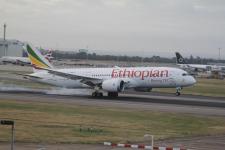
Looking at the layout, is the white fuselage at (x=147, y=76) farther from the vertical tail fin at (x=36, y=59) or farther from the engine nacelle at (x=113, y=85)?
the vertical tail fin at (x=36, y=59)

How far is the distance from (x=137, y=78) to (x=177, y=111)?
14.8 meters

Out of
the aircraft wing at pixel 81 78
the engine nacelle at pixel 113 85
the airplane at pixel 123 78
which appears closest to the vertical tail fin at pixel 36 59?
the airplane at pixel 123 78

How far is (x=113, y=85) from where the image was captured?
53375 millimetres

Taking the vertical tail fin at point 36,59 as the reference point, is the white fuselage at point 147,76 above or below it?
below

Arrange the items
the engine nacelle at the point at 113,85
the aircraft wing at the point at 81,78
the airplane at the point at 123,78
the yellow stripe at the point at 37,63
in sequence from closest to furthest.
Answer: the engine nacelle at the point at 113,85 < the airplane at the point at 123,78 < the aircraft wing at the point at 81,78 < the yellow stripe at the point at 37,63

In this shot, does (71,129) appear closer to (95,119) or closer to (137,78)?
(95,119)

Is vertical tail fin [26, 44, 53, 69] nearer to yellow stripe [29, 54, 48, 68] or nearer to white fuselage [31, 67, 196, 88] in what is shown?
yellow stripe [29, 54, 48, 68]

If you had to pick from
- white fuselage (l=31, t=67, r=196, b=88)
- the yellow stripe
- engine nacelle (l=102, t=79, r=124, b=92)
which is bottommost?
engine nacelle (l=102, t=79, r=124, b=92)

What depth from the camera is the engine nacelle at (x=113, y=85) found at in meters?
53.3

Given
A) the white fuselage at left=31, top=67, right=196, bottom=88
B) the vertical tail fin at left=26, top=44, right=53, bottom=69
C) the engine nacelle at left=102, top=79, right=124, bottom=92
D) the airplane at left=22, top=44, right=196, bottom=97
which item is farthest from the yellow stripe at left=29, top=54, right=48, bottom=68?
the engine nacelle at left=102, top=79, right=124, bottom=92

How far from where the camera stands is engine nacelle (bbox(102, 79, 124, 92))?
53281 millimetres

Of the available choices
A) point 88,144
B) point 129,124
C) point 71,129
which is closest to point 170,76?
point 129,124

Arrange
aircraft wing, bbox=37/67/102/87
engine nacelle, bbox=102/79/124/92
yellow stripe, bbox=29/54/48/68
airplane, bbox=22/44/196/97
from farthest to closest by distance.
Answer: yellow stripe, bbox=29/54/48/68 < aircraft wing, bbox=37/67/102/87 < airplane, bbox=22/44/196/97 < engine nacelle, bbox=102/79/124/92

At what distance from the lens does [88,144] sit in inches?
924
